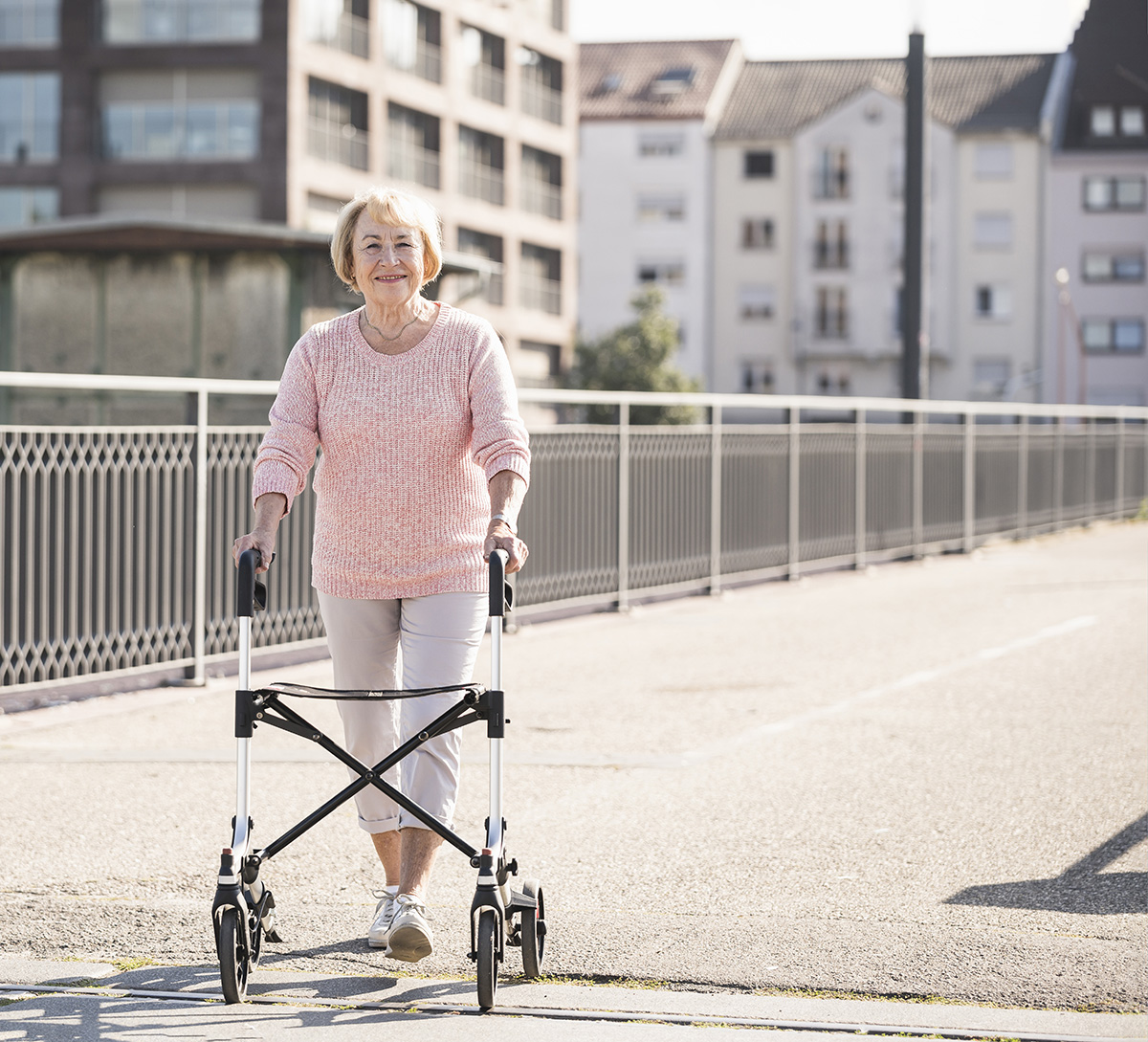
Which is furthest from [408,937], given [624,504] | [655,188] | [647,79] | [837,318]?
[647,79]

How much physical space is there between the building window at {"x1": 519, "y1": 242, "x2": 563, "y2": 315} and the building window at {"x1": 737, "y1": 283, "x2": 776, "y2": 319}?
1701cm

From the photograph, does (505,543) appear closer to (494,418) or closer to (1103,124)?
(494,418)

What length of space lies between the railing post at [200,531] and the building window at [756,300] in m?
70.7

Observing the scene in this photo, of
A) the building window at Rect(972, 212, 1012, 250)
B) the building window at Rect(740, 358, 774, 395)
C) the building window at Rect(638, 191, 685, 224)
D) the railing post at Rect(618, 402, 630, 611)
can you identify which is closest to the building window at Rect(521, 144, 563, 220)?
the building window at Rect(638, 191, 685, 224)

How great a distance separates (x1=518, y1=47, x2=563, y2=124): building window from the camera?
62.0 m

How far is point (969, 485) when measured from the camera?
2217 centimetres

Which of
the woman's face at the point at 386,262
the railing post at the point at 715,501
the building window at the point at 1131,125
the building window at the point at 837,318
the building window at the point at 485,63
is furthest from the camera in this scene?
the building window at the point at 837,318

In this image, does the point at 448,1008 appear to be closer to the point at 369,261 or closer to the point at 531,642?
the point at 369,261

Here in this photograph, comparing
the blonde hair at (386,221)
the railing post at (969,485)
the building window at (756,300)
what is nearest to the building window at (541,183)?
the building window at (756,300)

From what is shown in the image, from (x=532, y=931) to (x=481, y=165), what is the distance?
2231 inches

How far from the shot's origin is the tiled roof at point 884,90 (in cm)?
7738

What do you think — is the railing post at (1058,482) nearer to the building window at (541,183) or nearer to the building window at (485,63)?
the building window at (485,63)

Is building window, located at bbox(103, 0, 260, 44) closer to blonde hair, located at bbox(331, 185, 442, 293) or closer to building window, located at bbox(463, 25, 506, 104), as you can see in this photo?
building window, located at bbox(463, 25, 506, 104)

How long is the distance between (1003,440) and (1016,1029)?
19976mm
